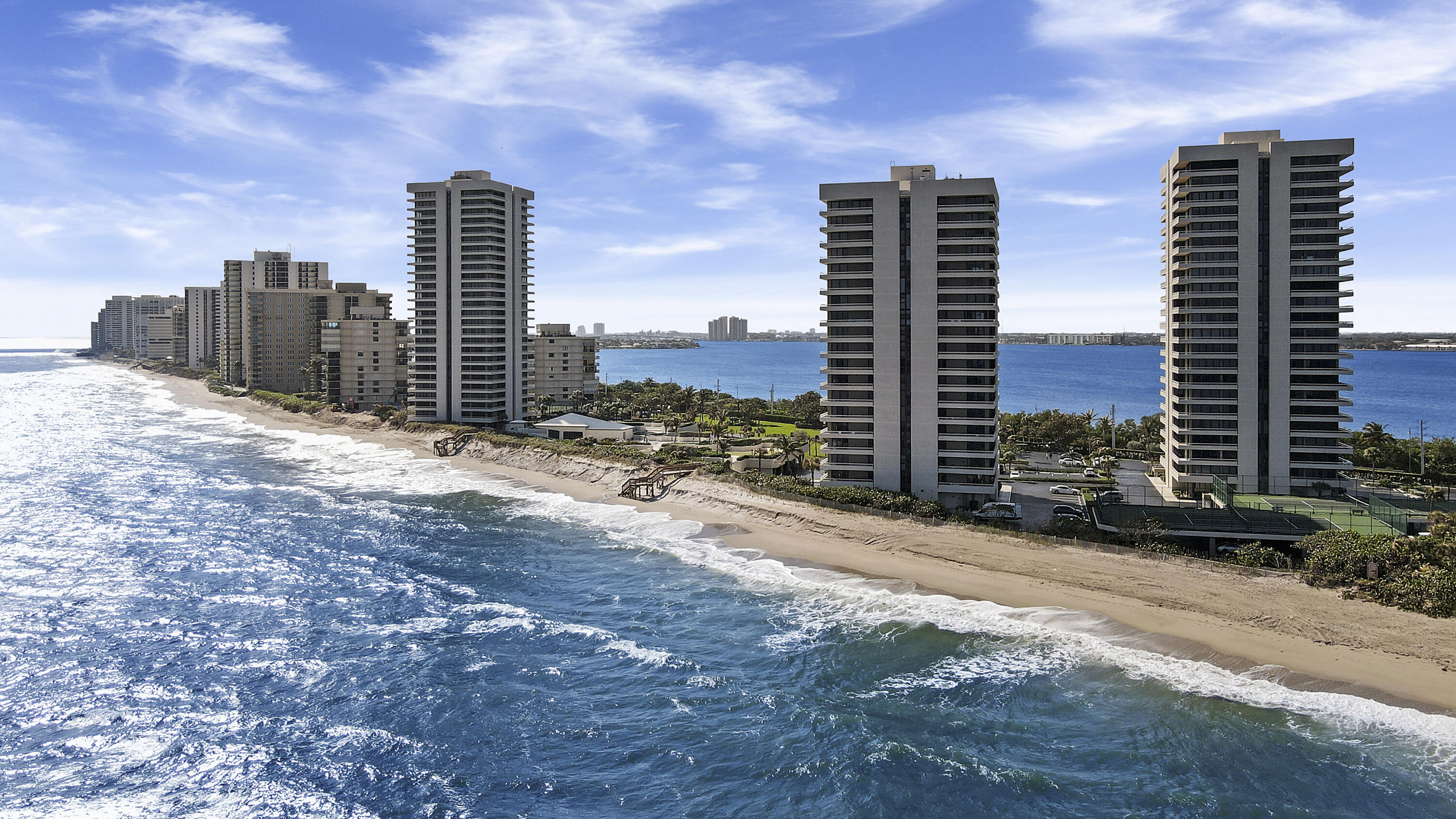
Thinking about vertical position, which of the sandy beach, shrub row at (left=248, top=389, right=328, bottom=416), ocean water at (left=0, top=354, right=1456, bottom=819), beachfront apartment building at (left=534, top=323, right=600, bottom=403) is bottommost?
ocean water at (left=0, top=354, right=1456, bottom=819)

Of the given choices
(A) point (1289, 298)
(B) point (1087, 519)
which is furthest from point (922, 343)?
(A) point (1289, 298)

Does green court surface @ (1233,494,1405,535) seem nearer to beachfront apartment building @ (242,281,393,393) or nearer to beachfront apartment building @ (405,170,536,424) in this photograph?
beachfront apartment building @ (405,170,536,424)

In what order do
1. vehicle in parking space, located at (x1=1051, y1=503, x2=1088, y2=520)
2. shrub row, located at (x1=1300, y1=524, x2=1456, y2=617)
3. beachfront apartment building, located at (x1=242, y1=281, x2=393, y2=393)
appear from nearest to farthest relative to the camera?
shrub row, located at (x1=1300, y1=524, x2=1456, y2=617), vehicle in parking space, located at (x1=1051, y1=503, x2=1088, y2=520), beachfront apartment building, located at (x1=242, y1=281, x2=393, y2=393)

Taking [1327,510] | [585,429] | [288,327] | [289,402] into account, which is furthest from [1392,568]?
[288,327]

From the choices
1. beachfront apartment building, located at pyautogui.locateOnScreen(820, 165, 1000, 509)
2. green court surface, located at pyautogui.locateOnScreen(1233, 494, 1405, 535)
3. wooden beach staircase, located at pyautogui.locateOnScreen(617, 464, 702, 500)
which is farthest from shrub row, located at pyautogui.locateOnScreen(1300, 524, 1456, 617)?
wooden beach staircase, located at pyautogui.locateOnScreen(617, 464, 702, 500)

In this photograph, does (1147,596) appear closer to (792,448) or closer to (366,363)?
(792,448)

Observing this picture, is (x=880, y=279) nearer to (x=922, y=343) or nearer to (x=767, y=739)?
(x=922, y=343)
